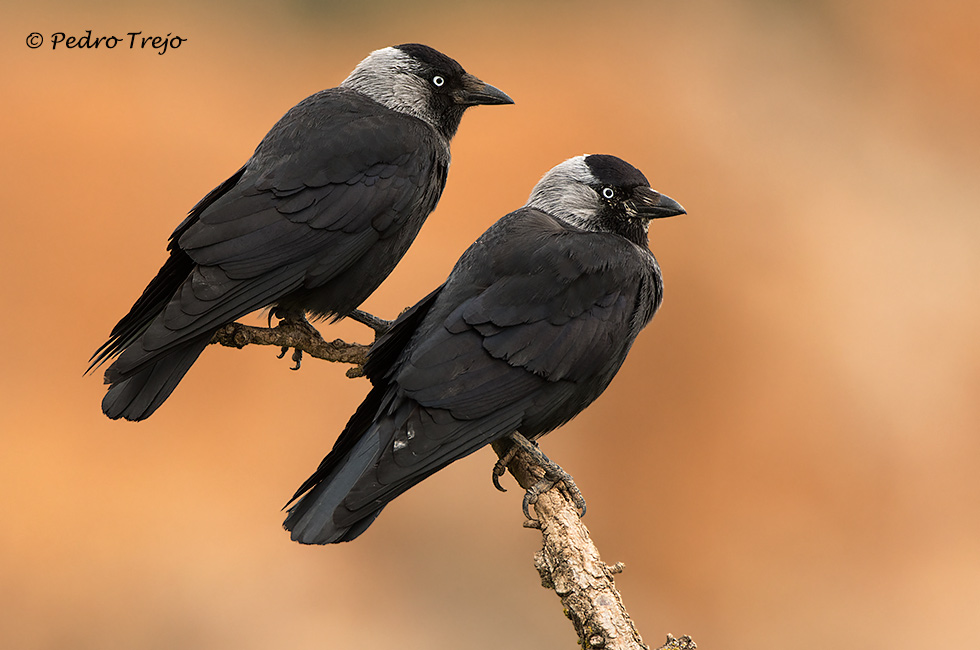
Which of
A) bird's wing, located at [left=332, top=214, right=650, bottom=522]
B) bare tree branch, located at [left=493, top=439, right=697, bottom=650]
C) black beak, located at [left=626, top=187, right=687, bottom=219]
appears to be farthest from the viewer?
black beak, located at [left=626, top=187, right=687, bottom=219]

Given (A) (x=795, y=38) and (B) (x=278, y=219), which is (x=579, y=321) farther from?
(A) (x=795, y=38)

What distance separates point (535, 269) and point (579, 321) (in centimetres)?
31

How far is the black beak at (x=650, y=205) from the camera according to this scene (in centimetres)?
522

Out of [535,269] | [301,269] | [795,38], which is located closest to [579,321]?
[535,269]

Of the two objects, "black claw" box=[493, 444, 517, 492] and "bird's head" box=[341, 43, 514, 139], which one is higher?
"bird's head" box=[341, 43, 514, 139]

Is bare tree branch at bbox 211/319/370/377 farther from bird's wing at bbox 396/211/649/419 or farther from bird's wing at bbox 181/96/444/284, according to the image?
bird's wing at bbox 396/211/649/419

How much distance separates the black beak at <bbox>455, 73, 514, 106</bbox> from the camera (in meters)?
5.88

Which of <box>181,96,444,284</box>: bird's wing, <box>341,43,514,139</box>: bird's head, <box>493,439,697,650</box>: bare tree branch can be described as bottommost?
<box>493,439,697,650</box>: bare tree branch

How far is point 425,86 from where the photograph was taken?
5.86 meters

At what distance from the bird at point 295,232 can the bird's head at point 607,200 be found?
0.70 m

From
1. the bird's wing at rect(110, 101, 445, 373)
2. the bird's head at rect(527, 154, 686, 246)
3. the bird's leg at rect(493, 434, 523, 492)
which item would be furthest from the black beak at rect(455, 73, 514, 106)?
the bird's leg at rect(493, 434, 523, 492)

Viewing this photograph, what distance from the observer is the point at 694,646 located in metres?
3.66

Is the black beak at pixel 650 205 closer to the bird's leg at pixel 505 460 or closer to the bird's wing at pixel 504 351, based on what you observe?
the bird's wing at pixel 504 351

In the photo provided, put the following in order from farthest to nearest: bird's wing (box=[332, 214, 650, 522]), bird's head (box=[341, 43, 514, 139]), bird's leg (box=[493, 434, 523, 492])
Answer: bird's head (box=[341, 43, 514, 139]) < bird's leg (box=[493, 434, 523, 492]) < bird's wing (box=[332, 214, 650, 522])
